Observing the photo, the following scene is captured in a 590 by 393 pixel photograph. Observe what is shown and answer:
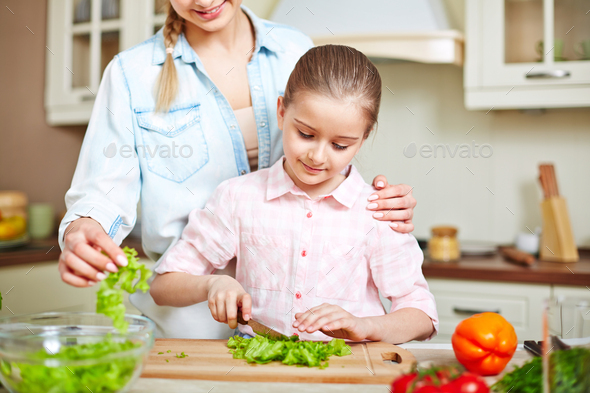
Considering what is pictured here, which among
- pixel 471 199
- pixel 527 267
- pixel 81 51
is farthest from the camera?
pixel 81 51

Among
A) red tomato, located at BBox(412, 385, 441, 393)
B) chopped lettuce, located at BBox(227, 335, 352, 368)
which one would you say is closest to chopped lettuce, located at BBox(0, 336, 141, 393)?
chopped lettuce, located at BBox(227, 335, 352, 368)

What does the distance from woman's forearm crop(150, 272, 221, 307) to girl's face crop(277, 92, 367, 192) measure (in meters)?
0.29

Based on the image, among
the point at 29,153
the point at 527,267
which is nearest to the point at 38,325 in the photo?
the point at 527,267

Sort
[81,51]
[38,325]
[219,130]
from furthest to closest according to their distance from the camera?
1. [81,51]
2. [219,130]
3. [38,325]

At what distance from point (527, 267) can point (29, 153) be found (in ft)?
7.85

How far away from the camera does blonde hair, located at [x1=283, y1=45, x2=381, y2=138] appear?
0.98 m

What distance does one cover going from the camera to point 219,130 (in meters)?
1.20

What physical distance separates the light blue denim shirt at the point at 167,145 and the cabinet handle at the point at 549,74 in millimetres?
1209

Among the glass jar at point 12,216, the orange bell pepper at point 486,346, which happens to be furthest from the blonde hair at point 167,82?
the glass jar at point 12,216

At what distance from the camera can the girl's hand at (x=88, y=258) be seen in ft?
2.47

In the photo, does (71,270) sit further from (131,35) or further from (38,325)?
(131,35)

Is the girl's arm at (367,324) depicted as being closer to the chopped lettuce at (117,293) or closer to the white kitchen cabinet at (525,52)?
the chopped lettuce at (117,293)

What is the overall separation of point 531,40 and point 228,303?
5.75 ft

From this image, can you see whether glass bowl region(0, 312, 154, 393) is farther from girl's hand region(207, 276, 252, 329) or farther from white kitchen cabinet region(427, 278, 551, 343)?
white kitchen cabinet region(427, 278, 551, 343)
